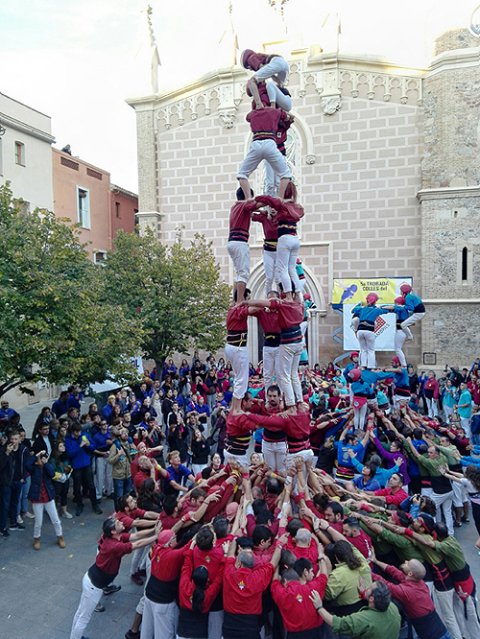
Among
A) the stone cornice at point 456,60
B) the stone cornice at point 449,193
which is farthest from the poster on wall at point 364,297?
the stone cornice at point 456,60

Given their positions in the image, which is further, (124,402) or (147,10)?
(147,10)

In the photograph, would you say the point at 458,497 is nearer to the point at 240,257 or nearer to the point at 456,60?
the point at 240,257

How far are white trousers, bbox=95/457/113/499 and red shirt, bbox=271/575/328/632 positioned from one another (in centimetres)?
637

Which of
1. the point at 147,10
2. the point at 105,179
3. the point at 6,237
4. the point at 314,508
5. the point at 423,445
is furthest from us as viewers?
the point at 105,179

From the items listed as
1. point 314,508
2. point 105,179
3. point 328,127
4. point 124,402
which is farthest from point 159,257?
point 314,508

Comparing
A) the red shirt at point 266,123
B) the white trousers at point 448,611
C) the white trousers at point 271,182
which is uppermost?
the red shirt at point 266,123

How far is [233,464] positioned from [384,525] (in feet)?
Result: 8.10

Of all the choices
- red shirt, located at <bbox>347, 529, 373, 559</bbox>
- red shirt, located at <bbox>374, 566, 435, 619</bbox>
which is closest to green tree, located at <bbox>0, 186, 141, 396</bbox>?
red shirt, located at <bbox>347, 529, 373, 559</bbox>

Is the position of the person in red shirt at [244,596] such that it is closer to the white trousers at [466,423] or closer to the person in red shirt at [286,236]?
the person in red shirt at [286,236]

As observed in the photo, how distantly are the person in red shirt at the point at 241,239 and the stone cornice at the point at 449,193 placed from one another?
16071 millimetres

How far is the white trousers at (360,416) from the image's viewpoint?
11461 mm

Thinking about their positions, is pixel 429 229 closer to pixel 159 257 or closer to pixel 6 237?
pixel 159 257

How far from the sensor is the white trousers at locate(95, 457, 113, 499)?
35.9ft

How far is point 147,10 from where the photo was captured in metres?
25.7
